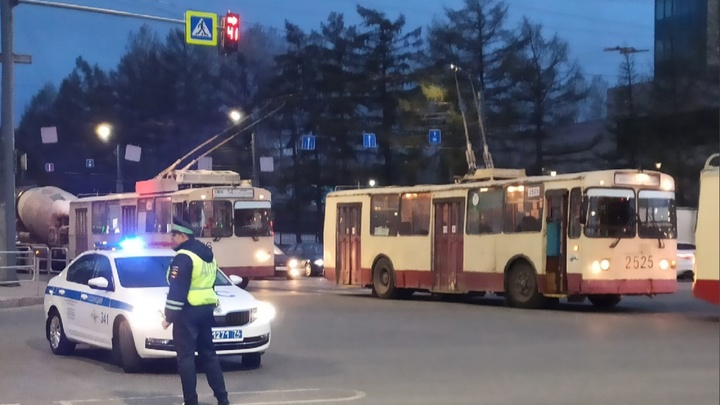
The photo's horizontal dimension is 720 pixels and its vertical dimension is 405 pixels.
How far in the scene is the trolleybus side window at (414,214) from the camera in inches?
1089

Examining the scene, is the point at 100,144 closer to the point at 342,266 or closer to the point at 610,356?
the point at 342,266

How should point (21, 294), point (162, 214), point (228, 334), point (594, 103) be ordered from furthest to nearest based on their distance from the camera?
point (594, 103)
point (162, 214)
point (21, 294)
point (228, 334)

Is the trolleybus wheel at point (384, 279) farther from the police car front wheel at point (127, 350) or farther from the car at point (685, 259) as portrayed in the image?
the police car front wheel at point (127, 350)

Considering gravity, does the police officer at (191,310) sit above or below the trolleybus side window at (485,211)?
below

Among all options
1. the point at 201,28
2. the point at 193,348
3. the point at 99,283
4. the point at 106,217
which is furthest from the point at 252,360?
the point at 106,217

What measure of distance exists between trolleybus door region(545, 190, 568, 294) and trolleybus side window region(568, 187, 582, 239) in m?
0.18

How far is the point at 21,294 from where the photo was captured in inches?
1073

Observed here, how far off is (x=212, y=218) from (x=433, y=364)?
17.1 meters

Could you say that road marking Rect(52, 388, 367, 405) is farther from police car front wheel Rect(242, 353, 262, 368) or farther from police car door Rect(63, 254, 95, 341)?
police car door Rect(63, 254, 95, 341)

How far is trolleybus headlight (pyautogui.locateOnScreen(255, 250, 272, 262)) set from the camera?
31141 millimetres

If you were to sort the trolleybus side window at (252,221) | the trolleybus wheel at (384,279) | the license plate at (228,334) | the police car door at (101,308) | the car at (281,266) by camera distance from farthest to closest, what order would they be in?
the car at (281,266) → the trolleybus side window at (252,221) → the trolleybus wheel at (384,279) → the police car door at (101,308) → the license plate at (228,334)

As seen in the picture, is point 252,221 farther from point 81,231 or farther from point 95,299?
point 95,299

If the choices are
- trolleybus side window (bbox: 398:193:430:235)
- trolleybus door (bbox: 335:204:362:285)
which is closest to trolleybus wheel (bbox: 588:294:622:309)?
trolleybus side window (bbox: 398:193:430:235)

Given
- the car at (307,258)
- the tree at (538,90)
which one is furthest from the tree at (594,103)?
the car at (307,258)
